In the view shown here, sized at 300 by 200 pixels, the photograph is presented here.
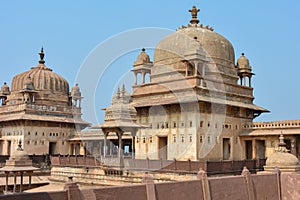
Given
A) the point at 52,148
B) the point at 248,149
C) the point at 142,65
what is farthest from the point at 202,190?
the point at 52,148

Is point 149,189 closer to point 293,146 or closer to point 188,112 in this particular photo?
point 188,112

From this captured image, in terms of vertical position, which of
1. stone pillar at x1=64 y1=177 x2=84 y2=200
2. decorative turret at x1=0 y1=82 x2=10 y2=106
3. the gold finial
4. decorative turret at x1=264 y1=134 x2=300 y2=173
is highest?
the gold finial

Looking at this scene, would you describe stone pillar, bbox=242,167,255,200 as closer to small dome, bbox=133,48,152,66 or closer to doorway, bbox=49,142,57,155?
small dome, bbox=133,48,152,66

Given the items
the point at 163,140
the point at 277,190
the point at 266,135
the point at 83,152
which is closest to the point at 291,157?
the point at 277,190

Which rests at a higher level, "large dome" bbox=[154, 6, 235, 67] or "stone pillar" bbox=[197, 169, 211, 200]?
"large dome" bbox=[154, 6, 235, 67]

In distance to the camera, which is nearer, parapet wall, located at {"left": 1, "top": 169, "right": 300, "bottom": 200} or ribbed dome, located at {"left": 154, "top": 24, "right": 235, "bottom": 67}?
parapet wall, located at {"left": 1, "top": 169, "right": 300, "bottom": 200}

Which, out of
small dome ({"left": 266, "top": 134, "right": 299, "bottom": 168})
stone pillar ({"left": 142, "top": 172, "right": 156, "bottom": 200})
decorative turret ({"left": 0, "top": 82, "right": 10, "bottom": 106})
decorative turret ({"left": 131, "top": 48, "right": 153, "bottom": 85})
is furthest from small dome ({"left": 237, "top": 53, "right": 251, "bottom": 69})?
decorative turret ({"left": 0, "top": 82, "right": 10, "bottom": 106})

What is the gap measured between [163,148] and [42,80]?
19.4m

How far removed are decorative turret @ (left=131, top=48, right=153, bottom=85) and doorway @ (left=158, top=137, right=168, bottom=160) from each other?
5837 mm

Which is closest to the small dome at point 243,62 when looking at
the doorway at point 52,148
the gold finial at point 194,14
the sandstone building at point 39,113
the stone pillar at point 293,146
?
the gold finial at point 194,14

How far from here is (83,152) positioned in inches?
1454

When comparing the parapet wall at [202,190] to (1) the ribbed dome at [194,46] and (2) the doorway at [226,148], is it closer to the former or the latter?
(2) the doorway at [226,148]

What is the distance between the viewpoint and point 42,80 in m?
39.3

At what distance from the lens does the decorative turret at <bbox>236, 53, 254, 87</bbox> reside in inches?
1176
